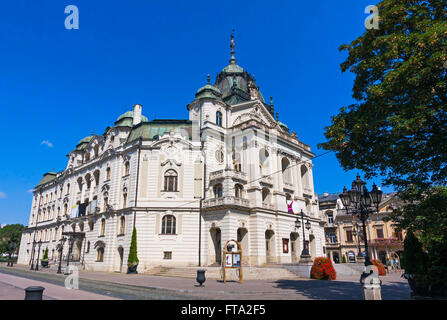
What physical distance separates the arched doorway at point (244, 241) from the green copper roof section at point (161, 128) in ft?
43.0

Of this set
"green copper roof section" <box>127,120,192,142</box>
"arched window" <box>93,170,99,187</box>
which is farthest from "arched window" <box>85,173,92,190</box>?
"green copper roof section" <box>127,120,192,142</box>

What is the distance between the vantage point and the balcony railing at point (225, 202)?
30.9 metres

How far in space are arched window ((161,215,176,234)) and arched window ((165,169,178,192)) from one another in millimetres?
3179

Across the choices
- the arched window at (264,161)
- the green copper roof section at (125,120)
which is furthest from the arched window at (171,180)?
the arched window at (264,161)

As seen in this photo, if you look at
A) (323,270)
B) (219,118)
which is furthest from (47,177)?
(323,270)

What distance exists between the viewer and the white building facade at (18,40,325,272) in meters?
32.3

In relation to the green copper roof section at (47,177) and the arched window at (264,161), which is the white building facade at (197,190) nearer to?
the arched window at (264,161)

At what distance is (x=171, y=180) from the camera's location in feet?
114

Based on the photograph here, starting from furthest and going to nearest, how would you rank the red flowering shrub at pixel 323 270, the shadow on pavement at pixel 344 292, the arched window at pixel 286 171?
the arched window at pixel 286 171, the red flowering shrub at pixel 323 270, the shadow on pavement at pixel 344 292

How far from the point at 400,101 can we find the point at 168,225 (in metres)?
27.1

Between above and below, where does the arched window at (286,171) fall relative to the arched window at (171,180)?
above

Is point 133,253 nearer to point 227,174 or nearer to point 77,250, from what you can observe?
point 227,174

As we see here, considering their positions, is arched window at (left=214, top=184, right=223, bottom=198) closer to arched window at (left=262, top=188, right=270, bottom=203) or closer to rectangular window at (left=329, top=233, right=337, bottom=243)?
arched window at (left=262, top=188, right=270, bottom=203)
